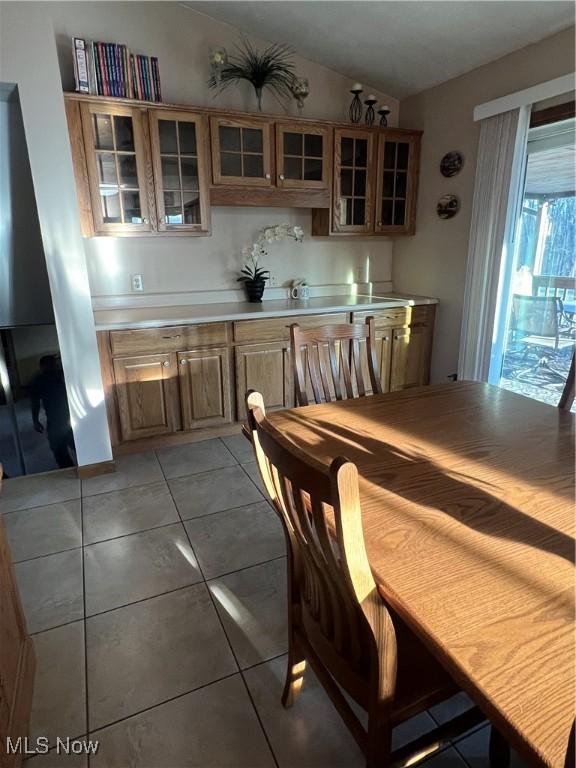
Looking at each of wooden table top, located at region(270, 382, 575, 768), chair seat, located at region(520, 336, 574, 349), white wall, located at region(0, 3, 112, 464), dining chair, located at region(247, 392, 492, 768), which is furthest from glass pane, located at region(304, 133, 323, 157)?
dining chair, located at region(247, 392, 492, 768)

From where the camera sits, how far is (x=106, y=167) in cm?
273

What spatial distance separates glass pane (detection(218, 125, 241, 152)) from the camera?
2951 millimetres

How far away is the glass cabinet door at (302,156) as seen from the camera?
3111 mm

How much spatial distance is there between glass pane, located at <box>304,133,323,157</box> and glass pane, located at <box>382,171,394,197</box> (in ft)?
1.94

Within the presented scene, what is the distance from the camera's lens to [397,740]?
1266 millimetres

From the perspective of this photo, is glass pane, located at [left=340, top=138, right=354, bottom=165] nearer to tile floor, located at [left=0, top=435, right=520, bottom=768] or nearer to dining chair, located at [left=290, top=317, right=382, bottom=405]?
dining chair, located at [left=290, top=317, right=382, bottom=405]

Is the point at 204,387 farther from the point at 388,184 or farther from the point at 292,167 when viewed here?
the point at 388,184

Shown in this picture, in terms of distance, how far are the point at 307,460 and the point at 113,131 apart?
2763 millimetres

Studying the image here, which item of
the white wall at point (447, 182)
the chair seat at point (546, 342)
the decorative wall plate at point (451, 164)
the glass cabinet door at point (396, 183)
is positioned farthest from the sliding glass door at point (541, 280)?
the glass cabinet door at point (396, 183)

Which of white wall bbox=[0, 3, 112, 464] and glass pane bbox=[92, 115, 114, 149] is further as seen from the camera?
glass pane bbox=[92, 115, 114, 149]

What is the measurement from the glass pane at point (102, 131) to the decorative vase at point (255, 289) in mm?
1288

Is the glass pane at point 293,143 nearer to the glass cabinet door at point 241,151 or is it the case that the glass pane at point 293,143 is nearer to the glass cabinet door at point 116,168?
the glass cabinet door at point 241,151

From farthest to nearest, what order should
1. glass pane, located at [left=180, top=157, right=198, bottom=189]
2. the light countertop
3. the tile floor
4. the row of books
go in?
glass pane, located at [left=180, top=157, right=198, bottom=189] < the light countertop < the row of books < the tile floor

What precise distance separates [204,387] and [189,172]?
1.43 m
